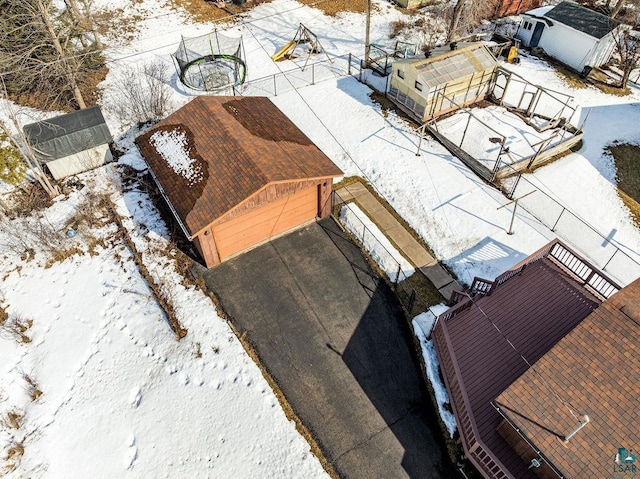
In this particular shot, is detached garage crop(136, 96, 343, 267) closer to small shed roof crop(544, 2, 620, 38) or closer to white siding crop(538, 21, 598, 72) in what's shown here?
white siding crop(538, 21, 598, 72)

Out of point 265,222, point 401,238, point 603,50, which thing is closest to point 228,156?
point 265,222

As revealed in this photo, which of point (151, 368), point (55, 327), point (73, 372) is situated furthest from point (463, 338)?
point (55, 327)

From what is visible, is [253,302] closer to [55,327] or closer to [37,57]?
[55,327]

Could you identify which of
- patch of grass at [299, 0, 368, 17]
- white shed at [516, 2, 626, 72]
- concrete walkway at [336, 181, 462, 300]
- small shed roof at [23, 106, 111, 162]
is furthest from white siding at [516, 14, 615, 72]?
small shed roof at [23, 106, 111, 162]

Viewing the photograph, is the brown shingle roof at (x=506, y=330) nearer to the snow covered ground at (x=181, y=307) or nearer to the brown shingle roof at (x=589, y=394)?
the brown shingle roof at (x=589, y=394)

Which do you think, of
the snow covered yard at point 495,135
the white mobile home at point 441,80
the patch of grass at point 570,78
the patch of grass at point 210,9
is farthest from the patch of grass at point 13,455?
the patch of grass at point 570,78

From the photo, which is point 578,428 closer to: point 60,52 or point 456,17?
point 456,17
